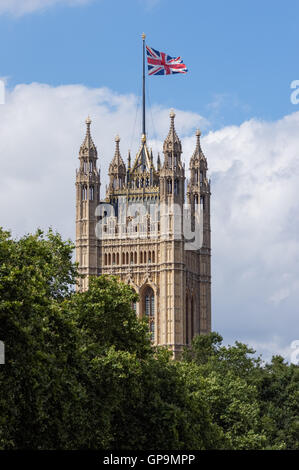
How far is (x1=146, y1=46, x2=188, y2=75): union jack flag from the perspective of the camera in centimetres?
15550

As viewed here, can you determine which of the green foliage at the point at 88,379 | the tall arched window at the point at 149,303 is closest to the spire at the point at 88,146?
the tall arched window at the point at 149,303

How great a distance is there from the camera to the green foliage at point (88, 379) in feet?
188

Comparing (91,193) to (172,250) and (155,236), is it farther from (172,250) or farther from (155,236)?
(172,250)

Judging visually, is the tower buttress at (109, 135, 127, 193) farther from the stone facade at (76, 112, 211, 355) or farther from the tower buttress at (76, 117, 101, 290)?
the tower buttress at (76, 117, 101, 290)

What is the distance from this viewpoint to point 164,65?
513 feet

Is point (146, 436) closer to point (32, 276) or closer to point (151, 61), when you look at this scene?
point (32, 276)

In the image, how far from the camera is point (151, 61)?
157 metres

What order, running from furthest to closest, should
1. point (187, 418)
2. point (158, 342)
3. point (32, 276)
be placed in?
1. point (158, 342)
2. point (187, 418)
3. point (32, 276)

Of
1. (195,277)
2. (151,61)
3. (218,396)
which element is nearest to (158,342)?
(195,277)

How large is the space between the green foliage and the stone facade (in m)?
69.5

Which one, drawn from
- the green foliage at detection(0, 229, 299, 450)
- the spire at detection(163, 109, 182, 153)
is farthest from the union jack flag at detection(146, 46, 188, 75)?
the green foliage at detection(0, 229, 299, 450)

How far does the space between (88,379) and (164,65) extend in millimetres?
93359

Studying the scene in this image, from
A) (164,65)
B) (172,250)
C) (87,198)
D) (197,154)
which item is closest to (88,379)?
(164,65)
